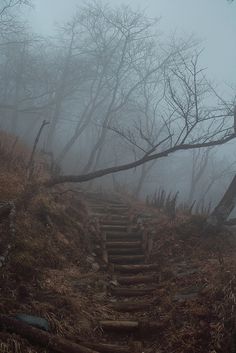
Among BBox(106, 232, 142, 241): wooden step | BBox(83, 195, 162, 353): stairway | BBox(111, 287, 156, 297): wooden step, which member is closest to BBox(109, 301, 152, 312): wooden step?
BBox(83, 195, 162, 353): stairway

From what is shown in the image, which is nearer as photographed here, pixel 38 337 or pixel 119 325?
pixel 38 337

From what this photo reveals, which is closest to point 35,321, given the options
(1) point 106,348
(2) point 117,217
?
(1) point 106,348

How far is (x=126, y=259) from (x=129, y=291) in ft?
6.18

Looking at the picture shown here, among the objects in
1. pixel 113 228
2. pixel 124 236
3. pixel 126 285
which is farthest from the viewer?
pixel 113 228

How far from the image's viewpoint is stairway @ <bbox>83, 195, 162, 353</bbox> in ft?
19.5

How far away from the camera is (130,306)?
6926 mm

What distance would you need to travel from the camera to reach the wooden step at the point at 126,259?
9312mm

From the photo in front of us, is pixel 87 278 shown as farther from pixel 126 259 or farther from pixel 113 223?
pixel 113 223

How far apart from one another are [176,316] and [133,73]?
76.4 ft

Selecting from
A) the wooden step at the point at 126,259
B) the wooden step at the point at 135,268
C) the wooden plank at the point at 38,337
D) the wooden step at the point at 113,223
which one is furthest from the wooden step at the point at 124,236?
the wooden plank at the point at 38,337

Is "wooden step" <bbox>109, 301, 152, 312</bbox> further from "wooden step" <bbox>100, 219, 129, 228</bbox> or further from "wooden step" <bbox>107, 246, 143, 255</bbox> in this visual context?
"wooden step" <bbox>100, 219, 129, 228</bbox>

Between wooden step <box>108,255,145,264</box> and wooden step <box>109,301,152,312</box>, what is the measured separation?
226cm

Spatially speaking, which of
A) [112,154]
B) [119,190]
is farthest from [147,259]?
[112,154]

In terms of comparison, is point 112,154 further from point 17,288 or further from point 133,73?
point 17,288
